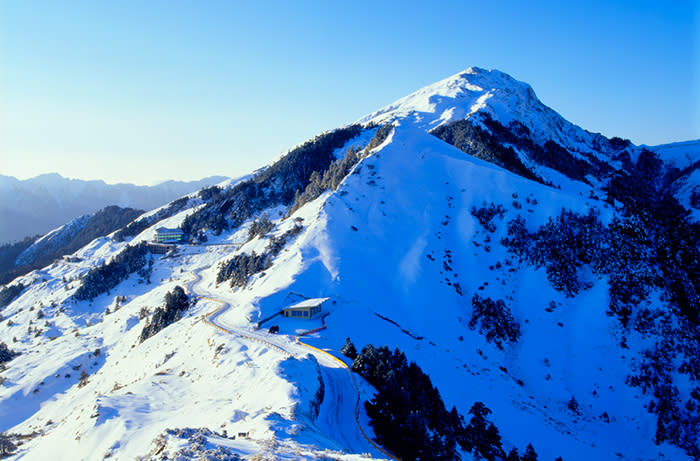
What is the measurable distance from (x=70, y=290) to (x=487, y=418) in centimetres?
10042

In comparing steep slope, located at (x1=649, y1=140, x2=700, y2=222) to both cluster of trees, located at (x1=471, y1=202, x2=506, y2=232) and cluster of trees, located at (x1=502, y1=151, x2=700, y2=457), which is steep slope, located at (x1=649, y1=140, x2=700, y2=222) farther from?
cluster of trees, located at (x1=471, y1=202, x2=506, y2=232)

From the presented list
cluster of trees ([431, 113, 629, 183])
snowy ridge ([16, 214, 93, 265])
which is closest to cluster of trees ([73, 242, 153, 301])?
cluster of trees ([431, 113, 629, 183])

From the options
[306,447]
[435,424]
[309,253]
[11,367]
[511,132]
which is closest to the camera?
[306,447]

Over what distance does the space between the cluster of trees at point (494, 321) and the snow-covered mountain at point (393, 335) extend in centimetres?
31

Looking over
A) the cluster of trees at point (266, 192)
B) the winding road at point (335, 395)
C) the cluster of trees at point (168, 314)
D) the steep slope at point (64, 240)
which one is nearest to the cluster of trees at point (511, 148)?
the cluster of trees at point (266, 192)

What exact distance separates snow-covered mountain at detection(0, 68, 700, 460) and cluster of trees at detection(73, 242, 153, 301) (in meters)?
0.63

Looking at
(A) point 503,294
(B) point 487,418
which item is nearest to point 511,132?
(A) point 503,294

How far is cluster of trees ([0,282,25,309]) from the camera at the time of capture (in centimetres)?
10407

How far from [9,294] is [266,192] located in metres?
78.9

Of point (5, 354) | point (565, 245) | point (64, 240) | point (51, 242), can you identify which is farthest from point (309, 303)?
point (51, 242)

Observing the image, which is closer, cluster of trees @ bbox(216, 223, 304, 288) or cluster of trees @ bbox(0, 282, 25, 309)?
cluster of trees @ bbox(216, 223, 304, 288)

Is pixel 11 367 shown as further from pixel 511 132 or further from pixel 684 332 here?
pixel 511 132

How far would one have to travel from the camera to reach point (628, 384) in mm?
49000

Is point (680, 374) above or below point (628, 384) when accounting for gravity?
above
